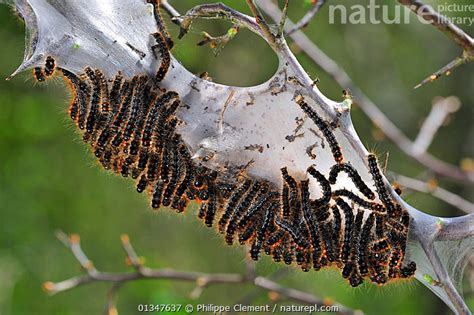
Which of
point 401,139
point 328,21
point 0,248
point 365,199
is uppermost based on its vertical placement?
point 328,21

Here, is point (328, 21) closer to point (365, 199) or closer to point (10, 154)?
point (10, 154)

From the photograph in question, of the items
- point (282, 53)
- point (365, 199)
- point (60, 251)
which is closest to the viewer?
point (282, 53)

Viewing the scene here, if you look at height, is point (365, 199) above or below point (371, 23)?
below

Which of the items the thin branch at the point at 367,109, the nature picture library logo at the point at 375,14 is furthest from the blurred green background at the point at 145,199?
the thin branch at the point at 367,109

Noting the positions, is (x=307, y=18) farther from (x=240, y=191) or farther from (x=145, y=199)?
(x=145, y=199)

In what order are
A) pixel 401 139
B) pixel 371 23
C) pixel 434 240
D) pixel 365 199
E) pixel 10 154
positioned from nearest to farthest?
pixel 434 240, pixel 365 199, pixel 401 139, pixel 10 154, pixel 371 23

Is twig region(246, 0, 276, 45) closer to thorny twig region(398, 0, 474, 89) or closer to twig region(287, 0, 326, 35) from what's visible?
thorny twig region(398, 0, 474, 89)

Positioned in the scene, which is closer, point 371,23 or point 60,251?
point 60,251

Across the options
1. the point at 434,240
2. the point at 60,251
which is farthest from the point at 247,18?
the point at 60,251
